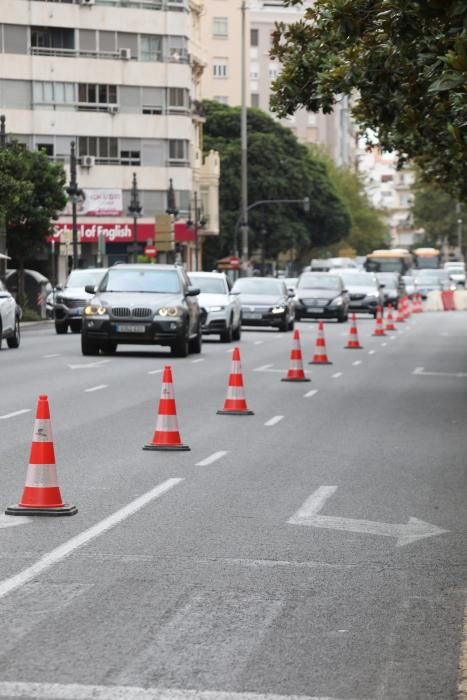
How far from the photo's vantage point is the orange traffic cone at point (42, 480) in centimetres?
1124

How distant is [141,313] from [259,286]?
697 inches

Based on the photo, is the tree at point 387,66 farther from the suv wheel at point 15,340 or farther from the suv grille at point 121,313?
the suv wheel at point 15,340

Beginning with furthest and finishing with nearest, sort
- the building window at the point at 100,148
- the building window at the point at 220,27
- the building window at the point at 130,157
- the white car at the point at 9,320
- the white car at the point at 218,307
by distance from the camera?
the building window at the point at 220,27 → the building window at the point at 130,157 → the building window at the point at 100,148 → the white car at the point at 218,307 → the white car at the point at 9,320

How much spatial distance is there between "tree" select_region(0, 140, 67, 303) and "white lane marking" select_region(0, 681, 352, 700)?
50321 mm

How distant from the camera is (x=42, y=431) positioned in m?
11.3

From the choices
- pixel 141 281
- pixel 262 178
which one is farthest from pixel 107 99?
pixel 141 281

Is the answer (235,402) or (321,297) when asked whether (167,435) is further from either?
(321,297)

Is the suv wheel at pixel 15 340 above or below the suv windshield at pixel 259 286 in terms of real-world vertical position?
below

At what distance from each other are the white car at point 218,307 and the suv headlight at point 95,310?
7.72 m

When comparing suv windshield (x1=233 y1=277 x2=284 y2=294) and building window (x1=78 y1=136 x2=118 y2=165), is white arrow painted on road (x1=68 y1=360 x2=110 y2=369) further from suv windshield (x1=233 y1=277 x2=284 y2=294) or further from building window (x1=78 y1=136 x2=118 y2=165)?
building window (x1=78 y1=136 x2=118 y2=165)

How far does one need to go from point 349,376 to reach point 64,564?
19032 mm

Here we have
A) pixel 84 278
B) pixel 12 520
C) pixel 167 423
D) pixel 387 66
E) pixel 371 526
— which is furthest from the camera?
pixel 84 278

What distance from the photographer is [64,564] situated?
9.35 m

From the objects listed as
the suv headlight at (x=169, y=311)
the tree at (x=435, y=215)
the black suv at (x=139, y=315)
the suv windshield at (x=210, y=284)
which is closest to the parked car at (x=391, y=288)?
the suv windshield at (x=210, y=284)
